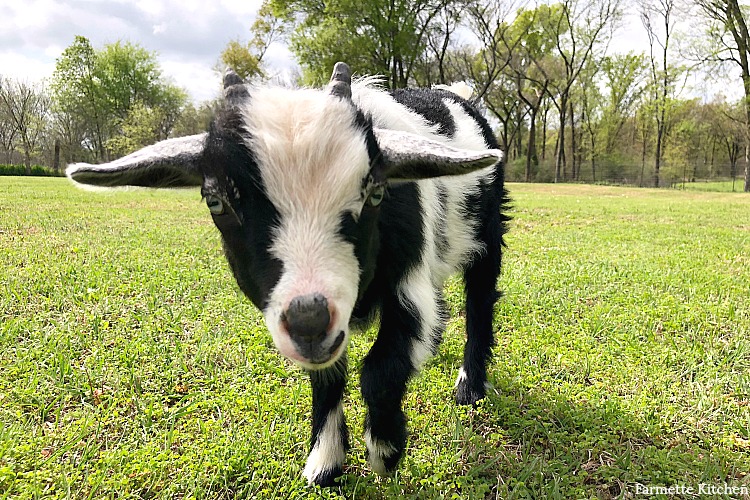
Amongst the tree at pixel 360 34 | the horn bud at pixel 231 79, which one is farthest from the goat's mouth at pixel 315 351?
the tree at pixel 360 34

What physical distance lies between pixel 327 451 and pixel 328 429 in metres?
0.11

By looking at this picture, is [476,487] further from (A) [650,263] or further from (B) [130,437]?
(A) [650,263]

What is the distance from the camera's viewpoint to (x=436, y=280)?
2918 mm

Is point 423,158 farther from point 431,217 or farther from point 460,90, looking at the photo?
point 460,90

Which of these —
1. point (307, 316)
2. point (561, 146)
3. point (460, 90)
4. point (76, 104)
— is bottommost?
point (307, 316)

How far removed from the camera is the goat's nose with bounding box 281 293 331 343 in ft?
5.10

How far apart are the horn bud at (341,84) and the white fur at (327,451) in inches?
61.2

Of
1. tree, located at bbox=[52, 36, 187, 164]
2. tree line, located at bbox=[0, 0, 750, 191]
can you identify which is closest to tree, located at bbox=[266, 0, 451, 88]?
tree line, located at bbox=[0, 0, 750, 191]

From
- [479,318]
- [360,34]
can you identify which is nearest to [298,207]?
[479,318]

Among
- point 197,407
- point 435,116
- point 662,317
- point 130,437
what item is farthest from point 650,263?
point 130,437

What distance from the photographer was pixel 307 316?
5.10ft

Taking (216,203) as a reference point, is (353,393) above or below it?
below

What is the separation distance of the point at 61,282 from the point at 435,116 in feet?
12.7

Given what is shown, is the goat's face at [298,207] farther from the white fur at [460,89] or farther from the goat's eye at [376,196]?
the white fur at [460,89]
